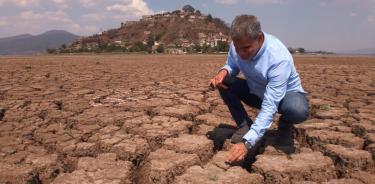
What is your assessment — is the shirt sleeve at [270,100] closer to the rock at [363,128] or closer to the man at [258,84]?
the man at [258,84]

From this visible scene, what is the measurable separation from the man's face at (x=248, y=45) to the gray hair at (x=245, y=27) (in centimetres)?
3

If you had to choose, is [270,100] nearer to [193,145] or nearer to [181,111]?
[193,145]

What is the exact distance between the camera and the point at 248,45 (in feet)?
6.58

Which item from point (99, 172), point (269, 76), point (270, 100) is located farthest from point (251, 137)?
point (99, 172)

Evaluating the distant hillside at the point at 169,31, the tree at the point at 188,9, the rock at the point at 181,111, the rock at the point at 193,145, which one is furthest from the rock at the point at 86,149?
the tree at the point at 188,9

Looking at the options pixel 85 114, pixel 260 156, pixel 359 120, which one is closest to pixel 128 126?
pixel 85 114

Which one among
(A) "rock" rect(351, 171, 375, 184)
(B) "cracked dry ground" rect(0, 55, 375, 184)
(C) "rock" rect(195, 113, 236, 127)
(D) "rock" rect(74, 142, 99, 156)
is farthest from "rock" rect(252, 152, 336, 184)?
(D) "rock" rect(74, 142, 99, 156)

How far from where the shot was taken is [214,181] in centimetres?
202

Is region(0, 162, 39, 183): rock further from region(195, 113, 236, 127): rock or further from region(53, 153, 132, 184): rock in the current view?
region(195, 113, 236, 127): rock

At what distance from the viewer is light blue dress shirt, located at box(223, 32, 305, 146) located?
2010 mm

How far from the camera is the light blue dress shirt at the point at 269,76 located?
6.59ft

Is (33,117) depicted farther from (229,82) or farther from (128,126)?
(229,82)

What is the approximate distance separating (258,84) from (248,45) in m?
0.47

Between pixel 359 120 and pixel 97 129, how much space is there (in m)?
2.11
